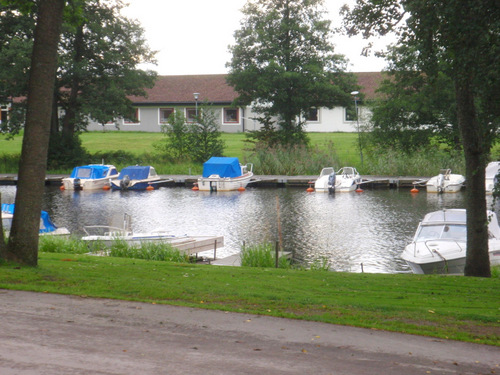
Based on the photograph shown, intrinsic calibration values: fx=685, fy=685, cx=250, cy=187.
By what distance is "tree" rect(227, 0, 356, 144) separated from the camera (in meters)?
63.1

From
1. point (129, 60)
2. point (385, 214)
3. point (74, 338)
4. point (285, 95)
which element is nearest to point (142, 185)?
point (129, 60)

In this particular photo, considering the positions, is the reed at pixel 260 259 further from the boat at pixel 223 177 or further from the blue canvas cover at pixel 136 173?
the blue canvas cover at pixel 136 173

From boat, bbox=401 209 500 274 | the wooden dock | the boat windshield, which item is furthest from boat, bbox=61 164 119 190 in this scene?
the boat windshield

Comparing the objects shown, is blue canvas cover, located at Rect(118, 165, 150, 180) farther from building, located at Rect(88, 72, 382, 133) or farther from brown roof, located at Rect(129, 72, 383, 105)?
building, located at Rect(88, 72, 382, 133)

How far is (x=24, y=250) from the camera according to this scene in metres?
12.6

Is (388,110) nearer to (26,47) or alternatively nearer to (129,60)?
(129,60)

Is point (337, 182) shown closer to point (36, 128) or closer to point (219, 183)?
point (219, 183)

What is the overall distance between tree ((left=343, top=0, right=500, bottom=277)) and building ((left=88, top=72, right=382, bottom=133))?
6227cm

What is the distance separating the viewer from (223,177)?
5247 cm

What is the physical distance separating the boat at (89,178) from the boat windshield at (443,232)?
3682 cm

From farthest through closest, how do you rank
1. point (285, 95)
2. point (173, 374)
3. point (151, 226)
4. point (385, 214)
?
point (285, 95)
point (385, 214)
point (151, 226)
point (173, 374)

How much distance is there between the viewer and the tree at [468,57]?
1159cm

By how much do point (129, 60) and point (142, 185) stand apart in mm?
11085

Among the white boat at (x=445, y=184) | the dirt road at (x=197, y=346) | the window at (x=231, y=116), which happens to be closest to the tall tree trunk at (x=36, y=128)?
the dirt road at (x=197, y=346)
